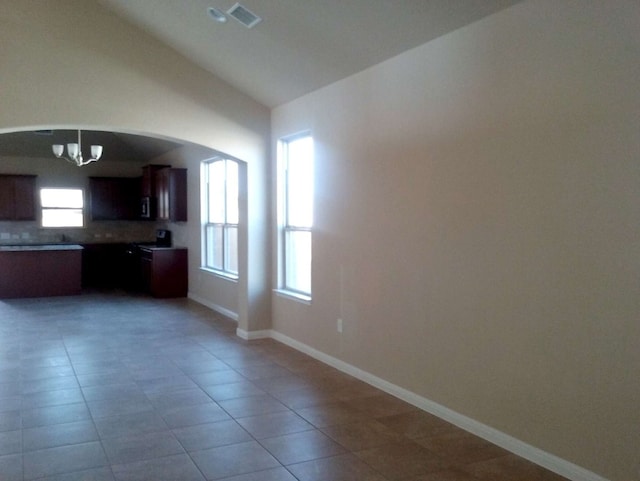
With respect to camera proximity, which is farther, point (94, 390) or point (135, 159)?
point (135, 159)

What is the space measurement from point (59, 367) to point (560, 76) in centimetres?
484

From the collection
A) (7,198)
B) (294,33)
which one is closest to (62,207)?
(7,198)

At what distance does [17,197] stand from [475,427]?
33.5 ft

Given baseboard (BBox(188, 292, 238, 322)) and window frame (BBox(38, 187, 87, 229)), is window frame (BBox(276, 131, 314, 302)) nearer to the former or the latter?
baseboard (BBox(188, 292, 238, 322))

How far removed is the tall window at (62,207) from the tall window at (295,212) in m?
7.02

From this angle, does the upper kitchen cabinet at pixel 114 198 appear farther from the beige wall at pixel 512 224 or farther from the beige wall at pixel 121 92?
the beige wall at pixel 512 224

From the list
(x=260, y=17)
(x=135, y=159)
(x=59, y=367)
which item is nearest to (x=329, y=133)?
(x=260, y=17)

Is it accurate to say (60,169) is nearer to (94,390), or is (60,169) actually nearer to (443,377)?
(94,390)

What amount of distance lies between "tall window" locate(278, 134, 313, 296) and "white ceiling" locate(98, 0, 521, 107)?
0.58 metres

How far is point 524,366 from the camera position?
3402 millimetres

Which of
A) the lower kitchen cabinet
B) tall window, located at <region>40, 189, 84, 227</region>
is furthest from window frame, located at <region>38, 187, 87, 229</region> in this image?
the lower kitchen cabinet

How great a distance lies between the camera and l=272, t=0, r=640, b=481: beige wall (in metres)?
2.88

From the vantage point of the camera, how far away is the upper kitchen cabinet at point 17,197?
11.0 metres

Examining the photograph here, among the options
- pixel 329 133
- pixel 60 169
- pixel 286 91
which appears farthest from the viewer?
pixel 60 169
